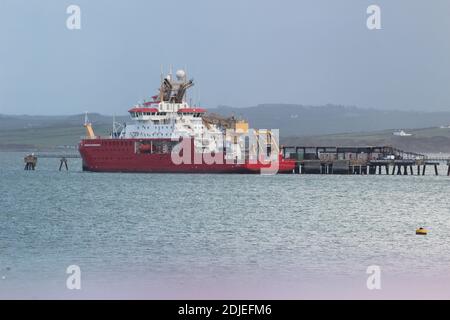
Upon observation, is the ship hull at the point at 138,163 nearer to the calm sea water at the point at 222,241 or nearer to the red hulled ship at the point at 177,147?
the red hulled ship at the point at 177,147

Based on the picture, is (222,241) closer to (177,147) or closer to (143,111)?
(177,147)

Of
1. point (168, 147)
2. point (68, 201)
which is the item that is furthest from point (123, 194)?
point (168, 147)

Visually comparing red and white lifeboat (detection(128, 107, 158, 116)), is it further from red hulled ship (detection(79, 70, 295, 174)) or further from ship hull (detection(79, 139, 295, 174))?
ship hull (detection(79, 139, 295, 174))

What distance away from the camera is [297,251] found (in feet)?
115

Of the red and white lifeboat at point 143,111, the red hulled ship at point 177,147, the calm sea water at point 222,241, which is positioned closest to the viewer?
the calm sea water at point 222,241

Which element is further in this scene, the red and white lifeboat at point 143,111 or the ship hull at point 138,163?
the red and white lifeboat at point 143,111

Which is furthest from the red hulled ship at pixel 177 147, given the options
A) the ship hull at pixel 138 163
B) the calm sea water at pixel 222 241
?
the calm sea water at pixel 222 241

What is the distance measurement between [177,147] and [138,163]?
382 centimetres

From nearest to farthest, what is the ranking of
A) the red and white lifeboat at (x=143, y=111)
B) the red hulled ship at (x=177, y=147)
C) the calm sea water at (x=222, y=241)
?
the calm sea water at (x=222, y=241) < the red hulled ship at (x=177, y=147) < the red and white lifeboat at (x=143, y=111)

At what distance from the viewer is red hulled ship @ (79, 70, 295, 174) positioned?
8019 centimetres

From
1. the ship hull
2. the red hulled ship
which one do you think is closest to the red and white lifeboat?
the red hulled ship

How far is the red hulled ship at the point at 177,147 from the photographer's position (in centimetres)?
8019

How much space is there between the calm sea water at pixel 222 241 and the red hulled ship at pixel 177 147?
42.2ft

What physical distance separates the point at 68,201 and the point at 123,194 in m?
5.43
